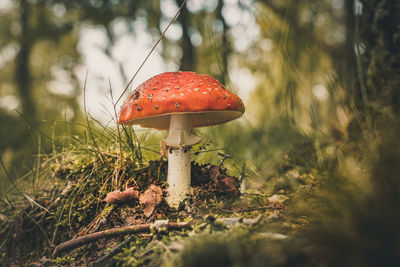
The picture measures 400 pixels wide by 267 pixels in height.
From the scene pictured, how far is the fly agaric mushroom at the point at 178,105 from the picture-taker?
1.54 m

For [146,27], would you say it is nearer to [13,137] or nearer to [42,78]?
[13,137]

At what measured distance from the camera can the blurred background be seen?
4.72 ft

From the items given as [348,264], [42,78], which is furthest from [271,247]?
[42,78]

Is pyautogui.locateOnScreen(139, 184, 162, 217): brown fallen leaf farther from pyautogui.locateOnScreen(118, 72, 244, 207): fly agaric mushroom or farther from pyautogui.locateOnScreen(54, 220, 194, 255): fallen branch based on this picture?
pyautogui.locateOnScreen(54, 220, 194, 255): fallen branch

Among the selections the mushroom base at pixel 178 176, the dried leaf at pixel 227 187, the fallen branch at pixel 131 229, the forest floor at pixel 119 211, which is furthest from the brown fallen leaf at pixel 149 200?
the dried leaf at pixel 227 187

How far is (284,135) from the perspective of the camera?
171 centimetres

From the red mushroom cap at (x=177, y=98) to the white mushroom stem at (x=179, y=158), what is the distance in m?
0.33

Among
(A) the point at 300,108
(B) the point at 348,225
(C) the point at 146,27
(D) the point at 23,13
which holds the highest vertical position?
(D) the point at 23,13

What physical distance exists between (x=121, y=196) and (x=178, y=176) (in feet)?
1.50

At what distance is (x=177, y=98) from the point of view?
5.04 ft

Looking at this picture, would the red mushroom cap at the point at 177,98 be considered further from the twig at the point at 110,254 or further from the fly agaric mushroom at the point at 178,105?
the twig at the point at 110,254

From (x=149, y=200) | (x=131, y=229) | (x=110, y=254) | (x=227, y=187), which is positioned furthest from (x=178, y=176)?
(x=110, y=254)

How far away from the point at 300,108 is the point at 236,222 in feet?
3.06

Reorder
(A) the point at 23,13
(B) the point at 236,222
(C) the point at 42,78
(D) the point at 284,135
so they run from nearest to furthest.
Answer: (B) the point at 236,222 → (D) the point at 284,135 → (A) the point at 23,13 → (C) the point at 42,78
